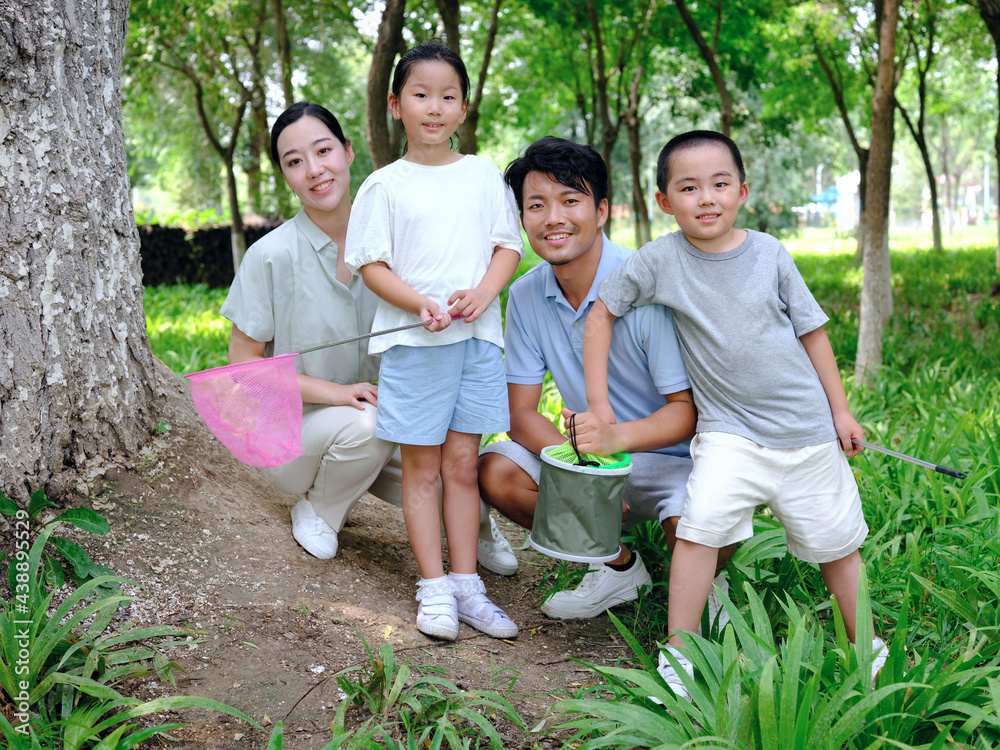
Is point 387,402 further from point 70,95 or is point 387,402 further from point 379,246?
point 70,95

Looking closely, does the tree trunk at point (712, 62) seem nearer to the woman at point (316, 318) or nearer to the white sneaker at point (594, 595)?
the woman at point (316, 318)

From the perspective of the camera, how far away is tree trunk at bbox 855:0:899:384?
495 centimetres

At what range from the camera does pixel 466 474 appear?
2.51 meters

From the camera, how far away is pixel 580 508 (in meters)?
2.18

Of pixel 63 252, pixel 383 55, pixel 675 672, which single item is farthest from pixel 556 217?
pixel 383 55

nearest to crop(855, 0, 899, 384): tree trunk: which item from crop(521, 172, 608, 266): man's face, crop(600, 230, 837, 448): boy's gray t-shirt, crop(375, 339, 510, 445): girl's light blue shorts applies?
crop(600, 230, 837, 448): boy's gray t-shirt

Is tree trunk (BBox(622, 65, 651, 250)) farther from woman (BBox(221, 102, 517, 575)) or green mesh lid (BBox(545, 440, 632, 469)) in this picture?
green mesh lid (BBox(545, 440, 632, 469))

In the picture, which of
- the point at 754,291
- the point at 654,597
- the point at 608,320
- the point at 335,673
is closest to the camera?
the point at 335,673

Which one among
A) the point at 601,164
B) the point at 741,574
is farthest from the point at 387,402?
the point at 741,574

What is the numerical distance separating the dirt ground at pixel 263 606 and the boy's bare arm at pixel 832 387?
89cm

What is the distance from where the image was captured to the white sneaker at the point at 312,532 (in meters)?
2.62

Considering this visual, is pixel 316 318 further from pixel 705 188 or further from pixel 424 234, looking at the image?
pixel 705 188

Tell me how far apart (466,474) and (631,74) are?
12359 mm

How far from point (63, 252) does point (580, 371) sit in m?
1.56
